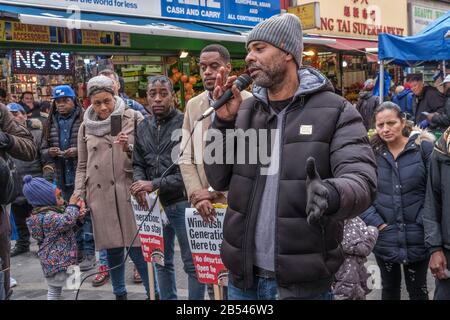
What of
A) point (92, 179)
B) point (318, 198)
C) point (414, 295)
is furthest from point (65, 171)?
point (318, 198)

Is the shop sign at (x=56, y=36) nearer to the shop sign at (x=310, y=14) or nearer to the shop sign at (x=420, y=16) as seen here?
the shop sign at (x=310, y=14)

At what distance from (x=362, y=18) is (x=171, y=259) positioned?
53.8ft

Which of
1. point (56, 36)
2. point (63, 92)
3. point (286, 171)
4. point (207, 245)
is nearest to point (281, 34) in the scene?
point (286, 171)

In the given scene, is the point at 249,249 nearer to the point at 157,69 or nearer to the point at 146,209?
the point at 146,209

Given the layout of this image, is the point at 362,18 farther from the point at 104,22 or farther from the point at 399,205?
the point at 399,205

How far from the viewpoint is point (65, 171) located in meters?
6.55

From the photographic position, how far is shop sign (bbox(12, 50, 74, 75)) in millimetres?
9141

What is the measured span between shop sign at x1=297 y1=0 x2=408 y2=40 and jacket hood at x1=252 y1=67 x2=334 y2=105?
1389 centimetres

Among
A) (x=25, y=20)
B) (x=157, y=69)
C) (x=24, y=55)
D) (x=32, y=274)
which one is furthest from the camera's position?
(x=157, y=69)

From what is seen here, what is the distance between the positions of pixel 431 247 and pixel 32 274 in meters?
4.65

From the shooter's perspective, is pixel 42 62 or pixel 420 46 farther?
pixel 42 62

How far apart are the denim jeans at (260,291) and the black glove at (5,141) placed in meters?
1.93

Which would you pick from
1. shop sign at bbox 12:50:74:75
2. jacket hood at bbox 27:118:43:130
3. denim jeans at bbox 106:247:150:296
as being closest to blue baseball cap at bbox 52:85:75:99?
jacket hood at bbox 27:118:43:130

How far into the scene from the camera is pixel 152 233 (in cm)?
439
